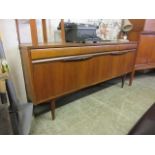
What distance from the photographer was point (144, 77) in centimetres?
297

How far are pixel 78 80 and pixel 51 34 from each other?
710 mm

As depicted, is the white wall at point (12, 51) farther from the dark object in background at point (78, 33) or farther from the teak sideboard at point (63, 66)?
the dark object in background at point (78, 33)

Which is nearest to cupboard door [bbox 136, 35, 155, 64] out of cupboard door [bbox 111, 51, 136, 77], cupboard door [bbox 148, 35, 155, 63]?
cupboard door [bbox 148, 35, 155, 63]

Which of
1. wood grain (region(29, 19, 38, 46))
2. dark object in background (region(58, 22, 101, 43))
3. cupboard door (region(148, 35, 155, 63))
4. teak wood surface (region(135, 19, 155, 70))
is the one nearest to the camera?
wood grain (region(29, 19, 38, 46))

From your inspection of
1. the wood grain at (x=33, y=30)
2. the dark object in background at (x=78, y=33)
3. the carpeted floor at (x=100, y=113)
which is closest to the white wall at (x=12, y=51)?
the wood grain at (x=33, y=30)

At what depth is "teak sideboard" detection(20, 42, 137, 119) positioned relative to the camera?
3.86ft

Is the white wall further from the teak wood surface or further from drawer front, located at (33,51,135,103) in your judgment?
the teak wood surface

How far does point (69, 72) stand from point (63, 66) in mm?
101

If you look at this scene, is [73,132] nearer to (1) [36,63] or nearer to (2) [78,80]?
(2) [78,80]

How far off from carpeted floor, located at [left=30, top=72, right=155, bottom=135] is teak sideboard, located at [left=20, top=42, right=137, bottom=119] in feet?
0.55

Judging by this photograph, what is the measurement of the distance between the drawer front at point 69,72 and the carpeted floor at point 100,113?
→ 0.95 feet

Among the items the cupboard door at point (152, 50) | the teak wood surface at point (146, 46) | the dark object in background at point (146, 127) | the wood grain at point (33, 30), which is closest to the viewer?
the dark object in background at point (146, 127)

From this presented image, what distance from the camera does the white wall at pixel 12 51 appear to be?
1.27 metres
